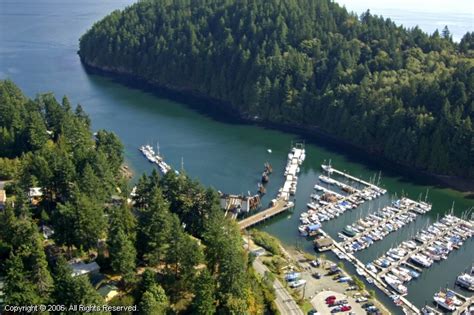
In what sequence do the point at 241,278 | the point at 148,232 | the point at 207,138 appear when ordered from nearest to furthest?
the point at 241,278
the point at 148,232
the point at 207,138

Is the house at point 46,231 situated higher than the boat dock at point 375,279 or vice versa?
the house at point 46,231

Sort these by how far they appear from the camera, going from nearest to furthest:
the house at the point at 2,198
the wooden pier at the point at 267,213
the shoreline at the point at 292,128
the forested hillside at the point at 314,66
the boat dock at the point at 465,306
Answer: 1. the boat dock at the point at 465,306
2. the house at the point at 2,198
3. the wooden pier at the point at 267,213
4. the shoreline at the point at 292,128
5. the forested hillside at the point at 314,66

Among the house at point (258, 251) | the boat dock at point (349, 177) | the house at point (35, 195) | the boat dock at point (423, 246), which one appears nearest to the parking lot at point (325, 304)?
the boat dock at point (423, 246)

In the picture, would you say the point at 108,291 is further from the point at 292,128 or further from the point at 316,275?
the point at 292,128

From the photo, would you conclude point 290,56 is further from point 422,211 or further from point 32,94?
point 32,94

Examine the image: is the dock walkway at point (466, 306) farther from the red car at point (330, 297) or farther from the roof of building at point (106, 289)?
the roof of building at point (106, 289)

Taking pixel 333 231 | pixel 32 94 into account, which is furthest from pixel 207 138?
pixel 32 94

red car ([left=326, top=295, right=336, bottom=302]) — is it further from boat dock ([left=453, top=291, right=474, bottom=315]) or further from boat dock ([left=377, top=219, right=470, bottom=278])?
boat dock ([left=453, top=291, right=474, bottom=315])
